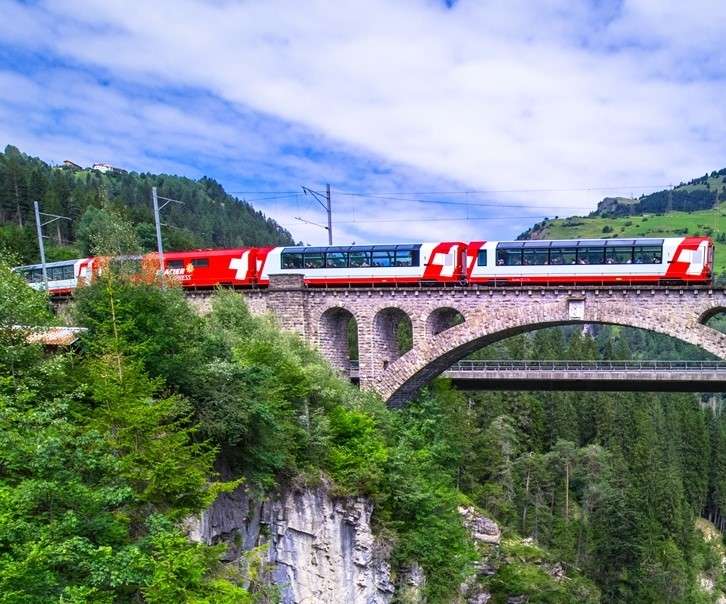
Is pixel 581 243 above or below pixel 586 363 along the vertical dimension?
above

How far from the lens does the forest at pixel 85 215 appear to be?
2406 inches

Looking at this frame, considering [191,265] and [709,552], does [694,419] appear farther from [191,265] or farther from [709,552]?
[191,265]

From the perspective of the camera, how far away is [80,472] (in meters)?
9.12

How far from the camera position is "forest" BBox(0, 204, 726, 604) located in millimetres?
8258

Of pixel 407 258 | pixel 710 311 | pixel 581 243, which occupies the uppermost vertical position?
pixel 581 243

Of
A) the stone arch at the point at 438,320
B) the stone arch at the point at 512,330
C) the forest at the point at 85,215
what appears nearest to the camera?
the stone arch at the point at 512,330

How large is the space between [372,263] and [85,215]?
5876 cm

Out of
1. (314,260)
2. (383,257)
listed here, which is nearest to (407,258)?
(383,257)

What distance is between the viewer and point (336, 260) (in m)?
32.6

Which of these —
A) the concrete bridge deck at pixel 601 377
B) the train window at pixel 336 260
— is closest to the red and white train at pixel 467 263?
the train window at pixel 336 260

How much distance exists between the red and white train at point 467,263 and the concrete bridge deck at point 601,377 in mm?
5990

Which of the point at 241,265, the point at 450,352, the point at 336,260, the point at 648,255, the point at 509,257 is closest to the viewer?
the point at 648,255

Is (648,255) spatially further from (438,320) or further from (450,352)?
(438,320)

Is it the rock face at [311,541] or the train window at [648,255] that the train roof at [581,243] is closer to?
the train window at [648,255]
